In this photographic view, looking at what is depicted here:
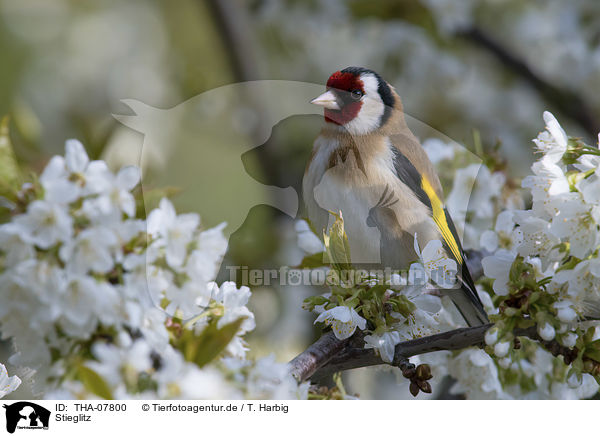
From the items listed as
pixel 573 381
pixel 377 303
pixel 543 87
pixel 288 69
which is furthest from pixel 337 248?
pixel 543 87

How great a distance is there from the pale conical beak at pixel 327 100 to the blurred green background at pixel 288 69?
0.30 feet

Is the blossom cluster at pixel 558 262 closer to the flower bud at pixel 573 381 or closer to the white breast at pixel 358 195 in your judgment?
the flower bud at pixel 573 381

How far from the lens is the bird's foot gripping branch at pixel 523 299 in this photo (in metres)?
0.65

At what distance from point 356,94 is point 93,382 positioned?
1.70 feet

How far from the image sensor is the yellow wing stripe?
0.88m

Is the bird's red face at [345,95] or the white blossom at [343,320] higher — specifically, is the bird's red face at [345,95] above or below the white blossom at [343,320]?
above

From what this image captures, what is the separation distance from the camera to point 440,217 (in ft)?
3.01

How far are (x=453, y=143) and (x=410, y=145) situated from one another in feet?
0.47

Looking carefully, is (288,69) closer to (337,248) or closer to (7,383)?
(337,248)
